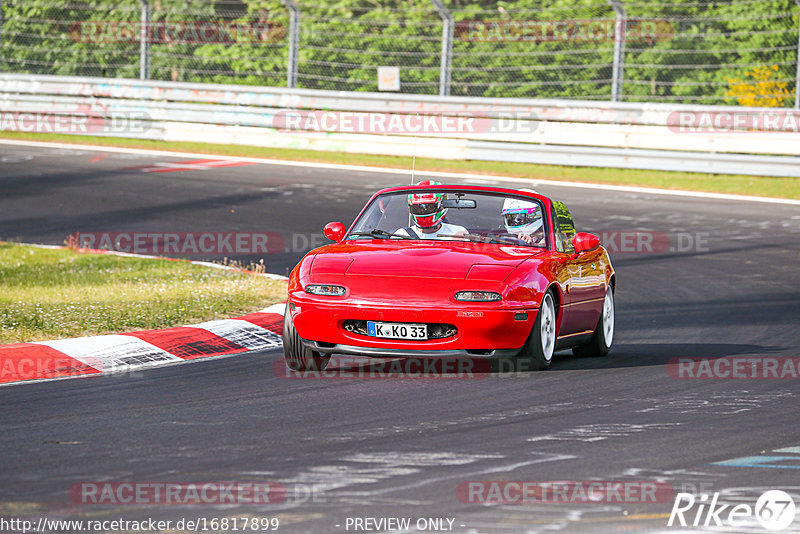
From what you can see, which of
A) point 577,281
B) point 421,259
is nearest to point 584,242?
point 577,281

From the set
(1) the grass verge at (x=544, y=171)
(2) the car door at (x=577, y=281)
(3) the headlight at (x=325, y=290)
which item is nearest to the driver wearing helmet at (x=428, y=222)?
(2) the car door at (x=577, y=281)

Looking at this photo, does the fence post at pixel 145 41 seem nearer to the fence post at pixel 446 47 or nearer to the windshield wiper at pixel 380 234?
the fence post at pixel 446 47

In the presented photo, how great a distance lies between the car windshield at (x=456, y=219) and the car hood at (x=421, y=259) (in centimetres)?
17

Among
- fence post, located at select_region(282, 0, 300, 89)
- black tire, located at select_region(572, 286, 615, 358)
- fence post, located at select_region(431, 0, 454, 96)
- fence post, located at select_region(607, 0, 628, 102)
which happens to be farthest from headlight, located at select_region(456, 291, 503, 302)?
fence post, located at select_region(282, 0, 300, 89)

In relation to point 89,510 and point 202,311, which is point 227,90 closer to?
point 202,311

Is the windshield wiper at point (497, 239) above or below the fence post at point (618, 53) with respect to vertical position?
below

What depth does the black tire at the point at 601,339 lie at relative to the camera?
33.6ft

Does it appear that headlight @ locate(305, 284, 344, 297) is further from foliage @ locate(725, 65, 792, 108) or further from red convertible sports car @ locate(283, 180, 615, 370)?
A: foliage @ locate(725, 65, 792, 108)

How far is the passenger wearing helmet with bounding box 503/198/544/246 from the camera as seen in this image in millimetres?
9820

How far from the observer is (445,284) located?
28.2ft

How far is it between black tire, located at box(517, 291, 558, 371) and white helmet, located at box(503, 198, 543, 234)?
2.61ft

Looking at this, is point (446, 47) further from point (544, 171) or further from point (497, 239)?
point (497, 239)

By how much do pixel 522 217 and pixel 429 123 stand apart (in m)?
14.8

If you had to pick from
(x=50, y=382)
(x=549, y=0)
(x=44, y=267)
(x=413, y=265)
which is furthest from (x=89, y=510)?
(x=549, y=0)
